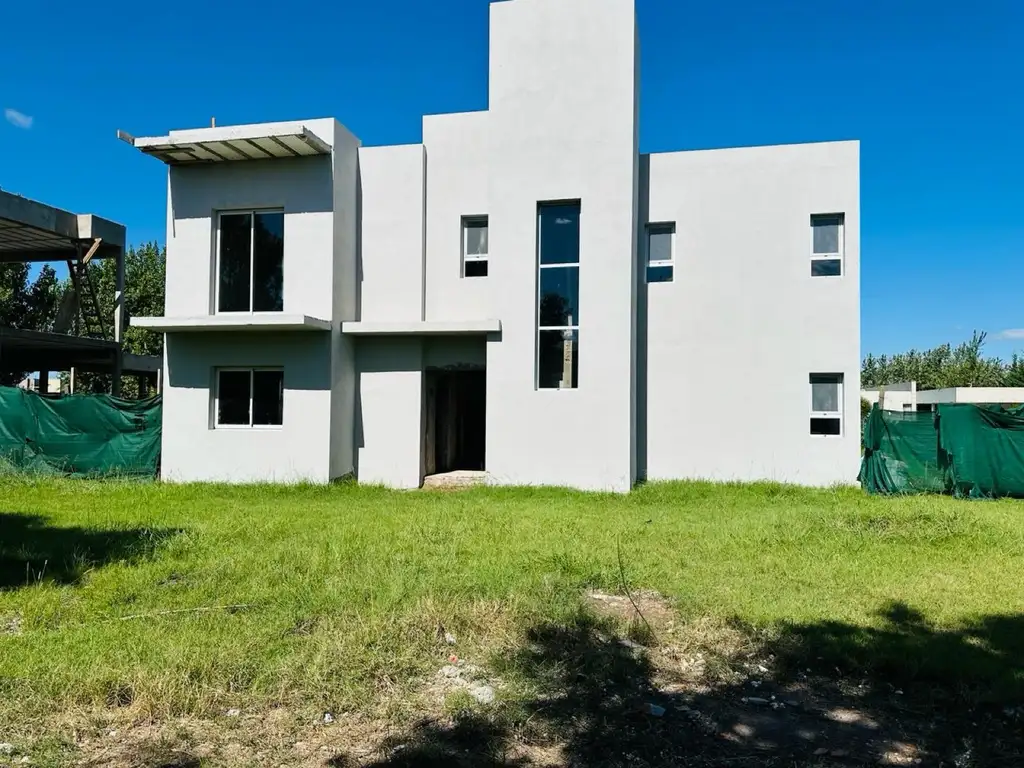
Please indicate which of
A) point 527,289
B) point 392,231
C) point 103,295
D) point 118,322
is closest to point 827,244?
point 527,289

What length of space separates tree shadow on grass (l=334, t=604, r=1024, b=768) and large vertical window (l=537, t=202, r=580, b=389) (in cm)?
780

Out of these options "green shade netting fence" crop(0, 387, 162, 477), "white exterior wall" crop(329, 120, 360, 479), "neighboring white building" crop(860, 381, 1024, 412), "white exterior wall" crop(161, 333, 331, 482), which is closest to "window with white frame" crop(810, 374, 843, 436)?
"white exterior wall" crop(329, 120, 360, 479)

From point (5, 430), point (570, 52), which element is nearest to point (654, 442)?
point (570, 52)

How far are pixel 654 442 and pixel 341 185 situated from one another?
7.63 metres

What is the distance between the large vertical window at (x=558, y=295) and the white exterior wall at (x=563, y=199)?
0.68 ft

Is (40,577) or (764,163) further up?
(764,163)

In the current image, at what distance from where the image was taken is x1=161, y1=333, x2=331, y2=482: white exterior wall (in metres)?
12.7

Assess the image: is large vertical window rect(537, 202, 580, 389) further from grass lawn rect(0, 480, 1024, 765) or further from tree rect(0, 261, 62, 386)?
tree rect(0, 261, 62, 386)

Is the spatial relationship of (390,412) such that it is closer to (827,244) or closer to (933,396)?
(827,244)

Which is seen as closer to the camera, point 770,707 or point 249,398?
point 770,707

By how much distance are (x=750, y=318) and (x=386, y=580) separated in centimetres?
934

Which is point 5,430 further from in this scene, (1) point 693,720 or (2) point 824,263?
(2) point 824,263

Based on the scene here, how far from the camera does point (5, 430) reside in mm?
13773

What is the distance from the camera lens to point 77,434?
13.8 meters
